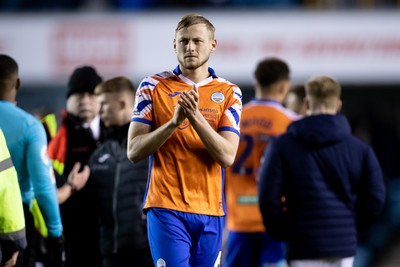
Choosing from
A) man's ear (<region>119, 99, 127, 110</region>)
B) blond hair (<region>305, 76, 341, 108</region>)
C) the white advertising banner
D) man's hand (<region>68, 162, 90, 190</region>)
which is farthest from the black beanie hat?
the white advertising banner

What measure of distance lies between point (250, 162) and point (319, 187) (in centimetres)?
195

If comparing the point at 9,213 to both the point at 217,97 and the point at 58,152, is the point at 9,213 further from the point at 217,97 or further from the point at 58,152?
the point at 58,152

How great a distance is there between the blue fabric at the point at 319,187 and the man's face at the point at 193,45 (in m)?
1.14

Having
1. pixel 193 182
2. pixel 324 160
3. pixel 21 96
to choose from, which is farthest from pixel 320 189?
pixel 21 96

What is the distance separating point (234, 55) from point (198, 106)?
12804 mm

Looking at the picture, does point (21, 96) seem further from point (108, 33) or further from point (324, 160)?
point (324, 160)

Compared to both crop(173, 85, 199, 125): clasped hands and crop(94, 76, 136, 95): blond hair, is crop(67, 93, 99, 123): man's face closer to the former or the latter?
crop(94, 76, 136, 95): blond hair

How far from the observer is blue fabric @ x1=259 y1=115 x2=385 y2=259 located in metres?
6.46

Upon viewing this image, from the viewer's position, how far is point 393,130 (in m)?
18.0

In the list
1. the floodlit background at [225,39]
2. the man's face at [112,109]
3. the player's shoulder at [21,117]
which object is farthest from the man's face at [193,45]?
the floodlit background at [225,39]

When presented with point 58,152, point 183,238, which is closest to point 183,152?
point 183,238

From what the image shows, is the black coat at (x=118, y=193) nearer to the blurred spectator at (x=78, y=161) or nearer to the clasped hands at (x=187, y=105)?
the blurred spectator at (x=78, y=161)

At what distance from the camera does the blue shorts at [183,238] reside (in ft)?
18.4

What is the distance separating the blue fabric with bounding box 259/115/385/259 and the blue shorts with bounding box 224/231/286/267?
165cm
